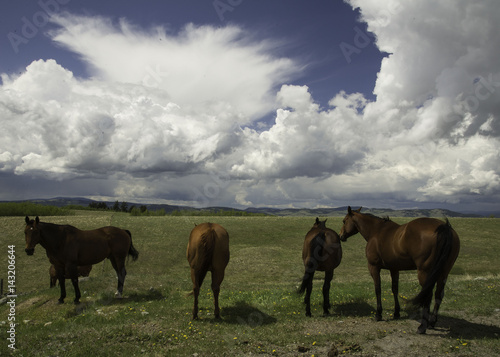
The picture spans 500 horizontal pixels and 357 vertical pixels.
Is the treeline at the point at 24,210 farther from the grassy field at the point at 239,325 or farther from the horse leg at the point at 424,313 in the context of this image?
the horse leg at the point at 424,313

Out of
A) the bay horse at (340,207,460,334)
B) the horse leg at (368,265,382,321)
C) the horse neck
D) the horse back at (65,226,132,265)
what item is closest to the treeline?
the horse back at (65,226,132,265)

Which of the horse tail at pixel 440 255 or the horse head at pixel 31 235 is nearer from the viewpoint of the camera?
the horse tail at pixel 440 255

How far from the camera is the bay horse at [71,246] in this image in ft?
37.8

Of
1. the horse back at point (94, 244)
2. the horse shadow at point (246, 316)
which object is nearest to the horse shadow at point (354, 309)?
the horse shadow at point (246, 316)

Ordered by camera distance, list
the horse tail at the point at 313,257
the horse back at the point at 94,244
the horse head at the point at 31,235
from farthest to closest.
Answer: the horse back at the point at 94,244, the horse head at the point at 31,235, the horse tail at the point at 313,257

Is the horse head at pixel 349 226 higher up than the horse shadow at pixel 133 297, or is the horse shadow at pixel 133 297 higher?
the horse head at pixel 349 226

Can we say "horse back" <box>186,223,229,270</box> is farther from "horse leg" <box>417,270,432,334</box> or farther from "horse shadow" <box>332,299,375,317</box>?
"horse leg" <box>417,270,432,334</box>

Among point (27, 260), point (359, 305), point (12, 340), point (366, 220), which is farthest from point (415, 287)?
point (27, 260)

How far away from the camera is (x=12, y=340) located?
7777mm

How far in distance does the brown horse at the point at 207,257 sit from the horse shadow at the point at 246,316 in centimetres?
58

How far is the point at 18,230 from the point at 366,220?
5020 cm

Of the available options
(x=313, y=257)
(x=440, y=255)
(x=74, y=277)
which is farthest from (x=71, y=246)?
(x=440, y=255)

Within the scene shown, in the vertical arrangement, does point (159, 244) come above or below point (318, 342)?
below

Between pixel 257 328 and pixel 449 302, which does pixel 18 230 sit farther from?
pixel 449 302
